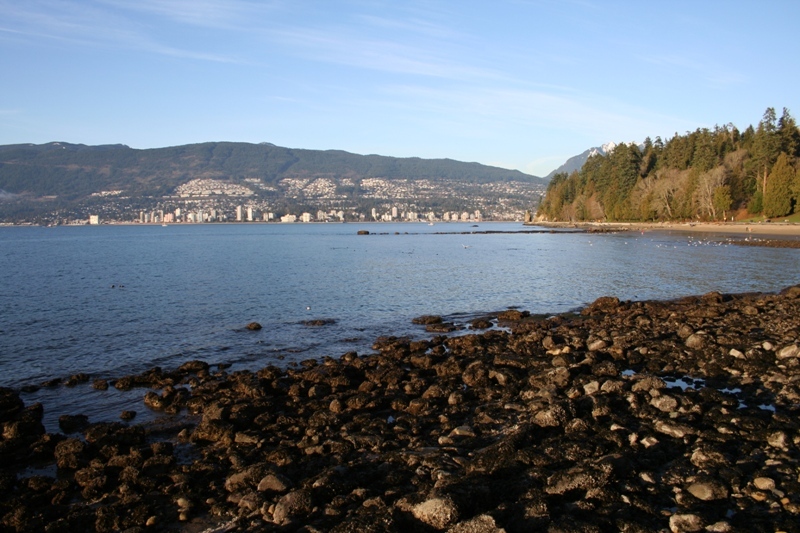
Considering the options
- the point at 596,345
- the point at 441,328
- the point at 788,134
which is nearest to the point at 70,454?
the point at 596,345

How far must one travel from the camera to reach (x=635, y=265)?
1901 inches

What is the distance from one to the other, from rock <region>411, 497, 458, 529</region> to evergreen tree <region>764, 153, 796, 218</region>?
99082mm

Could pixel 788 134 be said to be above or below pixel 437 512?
above

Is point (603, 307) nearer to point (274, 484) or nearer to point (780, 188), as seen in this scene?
point (274, 484)

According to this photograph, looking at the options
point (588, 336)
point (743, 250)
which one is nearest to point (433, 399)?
point (588, 336)

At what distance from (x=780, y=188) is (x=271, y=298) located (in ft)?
286

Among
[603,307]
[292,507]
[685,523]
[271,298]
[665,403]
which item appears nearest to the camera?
[685,523]

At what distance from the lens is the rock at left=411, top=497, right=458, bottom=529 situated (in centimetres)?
732

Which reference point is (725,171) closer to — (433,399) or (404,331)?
(404,331)

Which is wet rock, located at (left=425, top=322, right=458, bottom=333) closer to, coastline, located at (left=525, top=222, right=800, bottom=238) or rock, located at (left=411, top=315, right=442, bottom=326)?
rock, located at (left=411, top=315, right=442, bottom=326)

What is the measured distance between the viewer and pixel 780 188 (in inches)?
3388

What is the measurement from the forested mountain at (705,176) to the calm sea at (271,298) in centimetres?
4041

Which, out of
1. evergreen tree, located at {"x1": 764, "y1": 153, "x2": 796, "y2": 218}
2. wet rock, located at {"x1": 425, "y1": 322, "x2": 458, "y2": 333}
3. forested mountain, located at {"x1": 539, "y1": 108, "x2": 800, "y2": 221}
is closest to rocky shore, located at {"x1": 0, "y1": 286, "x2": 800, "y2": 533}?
wet rock, located at {"x1": 425, "y1": 322, "x2": 458, "y2": 333}

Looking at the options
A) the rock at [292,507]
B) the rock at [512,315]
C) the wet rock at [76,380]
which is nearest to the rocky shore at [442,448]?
the rock at [292,507]
